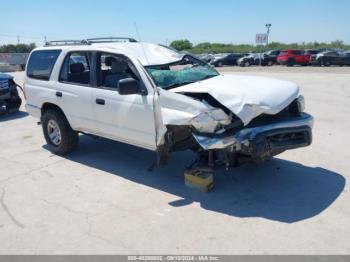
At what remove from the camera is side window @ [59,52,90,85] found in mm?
5664

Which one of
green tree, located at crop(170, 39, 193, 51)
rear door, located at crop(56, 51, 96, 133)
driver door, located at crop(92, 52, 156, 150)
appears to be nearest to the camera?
driver door, located at crop(92, 52, 156, 150)

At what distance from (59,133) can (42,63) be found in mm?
1338

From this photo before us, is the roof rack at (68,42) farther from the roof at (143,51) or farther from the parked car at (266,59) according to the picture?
the parked car at (266,59)

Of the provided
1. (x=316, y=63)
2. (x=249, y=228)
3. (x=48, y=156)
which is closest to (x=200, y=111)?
(x=249, y=228)

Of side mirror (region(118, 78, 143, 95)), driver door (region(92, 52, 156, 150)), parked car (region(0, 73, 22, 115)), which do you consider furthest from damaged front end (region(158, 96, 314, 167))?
parked car (region(0, 73, 22, 115))

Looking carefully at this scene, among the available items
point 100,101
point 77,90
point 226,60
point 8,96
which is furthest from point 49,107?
point 226,60

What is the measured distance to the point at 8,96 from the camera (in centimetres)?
996

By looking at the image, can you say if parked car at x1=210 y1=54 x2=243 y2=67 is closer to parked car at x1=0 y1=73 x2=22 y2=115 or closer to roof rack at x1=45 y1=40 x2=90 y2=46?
parked car at x1=0 y1=73 x2=22 y2=115

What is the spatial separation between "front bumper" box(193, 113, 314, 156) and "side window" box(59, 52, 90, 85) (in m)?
2.58

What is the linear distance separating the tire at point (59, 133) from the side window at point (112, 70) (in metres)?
1.23

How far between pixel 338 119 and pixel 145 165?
5189mm

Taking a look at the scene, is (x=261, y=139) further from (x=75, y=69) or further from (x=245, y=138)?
(x=75, y=69)

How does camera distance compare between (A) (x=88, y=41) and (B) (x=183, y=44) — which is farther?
(B) (x=183, y=44)

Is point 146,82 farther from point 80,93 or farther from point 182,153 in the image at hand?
point 182,153
